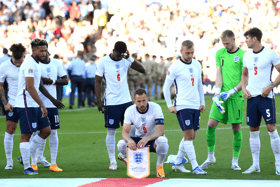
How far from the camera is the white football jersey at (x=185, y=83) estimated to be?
6.44 metres

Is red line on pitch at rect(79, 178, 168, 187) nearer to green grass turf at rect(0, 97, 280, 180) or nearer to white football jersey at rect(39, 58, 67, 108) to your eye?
green grass turf at rect(0, 97, 280, 180)

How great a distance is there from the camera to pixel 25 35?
3002 cm

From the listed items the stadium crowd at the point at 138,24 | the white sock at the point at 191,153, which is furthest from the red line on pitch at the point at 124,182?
the stadium crowd at the point at 138,24

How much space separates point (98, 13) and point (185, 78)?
26.7m

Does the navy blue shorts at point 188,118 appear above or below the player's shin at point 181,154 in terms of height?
above

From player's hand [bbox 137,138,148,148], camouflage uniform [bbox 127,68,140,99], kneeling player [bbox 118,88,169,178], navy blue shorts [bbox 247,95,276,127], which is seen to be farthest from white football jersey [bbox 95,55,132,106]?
camouflage uniform [bbox 127,68,140,99]

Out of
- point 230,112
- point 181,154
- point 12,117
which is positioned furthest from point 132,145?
point 12,117

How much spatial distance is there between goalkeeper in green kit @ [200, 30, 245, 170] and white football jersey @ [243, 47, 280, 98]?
1.67ft

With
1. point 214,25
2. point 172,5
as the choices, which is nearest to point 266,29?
point 214,25

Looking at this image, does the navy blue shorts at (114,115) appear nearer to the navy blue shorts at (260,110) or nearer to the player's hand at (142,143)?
the player's hand at (142,143)

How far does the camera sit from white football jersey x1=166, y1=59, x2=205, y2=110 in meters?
6.44

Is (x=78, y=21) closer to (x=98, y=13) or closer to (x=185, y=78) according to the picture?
(x=98, y=13)

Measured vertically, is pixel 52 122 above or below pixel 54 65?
below

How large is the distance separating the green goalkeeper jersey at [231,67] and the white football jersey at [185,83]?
26.8 inches
